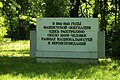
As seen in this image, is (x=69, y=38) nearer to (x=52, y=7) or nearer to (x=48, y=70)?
(x=48, y=70)

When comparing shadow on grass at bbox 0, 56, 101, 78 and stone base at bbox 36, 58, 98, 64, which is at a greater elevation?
stone base at bbox 36, 58, 98, 64

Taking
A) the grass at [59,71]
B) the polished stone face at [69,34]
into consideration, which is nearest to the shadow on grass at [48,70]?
the grass at [59,71]

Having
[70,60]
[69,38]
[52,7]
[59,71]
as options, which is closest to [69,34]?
[69,38]

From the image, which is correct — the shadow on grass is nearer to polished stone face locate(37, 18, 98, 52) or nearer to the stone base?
the stone base

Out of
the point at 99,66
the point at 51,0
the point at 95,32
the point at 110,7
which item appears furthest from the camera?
the point at 110,7

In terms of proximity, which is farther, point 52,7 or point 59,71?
point 52,7

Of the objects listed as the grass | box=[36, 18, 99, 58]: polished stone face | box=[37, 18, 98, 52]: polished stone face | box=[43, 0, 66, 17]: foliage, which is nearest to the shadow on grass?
the grass

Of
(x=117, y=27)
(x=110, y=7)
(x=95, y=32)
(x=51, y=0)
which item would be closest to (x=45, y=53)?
(x=95, y=32)

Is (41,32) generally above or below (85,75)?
above

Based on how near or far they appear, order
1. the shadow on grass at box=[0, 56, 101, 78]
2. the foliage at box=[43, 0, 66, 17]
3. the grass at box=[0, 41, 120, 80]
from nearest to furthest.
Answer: the grass at box=[0, 41, 120, 80]
the shadow on grass at box=[0, 56, 101, 78]
the foliage at box=[43, 0, 66, 17]

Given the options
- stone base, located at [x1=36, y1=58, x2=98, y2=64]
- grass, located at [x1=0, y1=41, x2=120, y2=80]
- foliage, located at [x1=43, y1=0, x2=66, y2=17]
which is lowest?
grass, located at [x1=0, y1=41, x2=120, y2=80]

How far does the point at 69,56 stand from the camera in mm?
15117

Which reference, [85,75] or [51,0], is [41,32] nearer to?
[85,75]

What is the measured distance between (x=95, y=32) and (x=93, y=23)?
0.39 m
